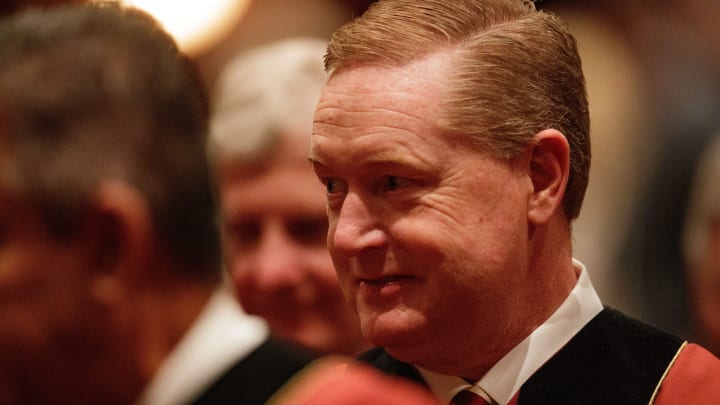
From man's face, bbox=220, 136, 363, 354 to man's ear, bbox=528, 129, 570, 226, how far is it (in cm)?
131

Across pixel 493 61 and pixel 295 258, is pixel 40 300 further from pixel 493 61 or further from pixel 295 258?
pixel 295 258

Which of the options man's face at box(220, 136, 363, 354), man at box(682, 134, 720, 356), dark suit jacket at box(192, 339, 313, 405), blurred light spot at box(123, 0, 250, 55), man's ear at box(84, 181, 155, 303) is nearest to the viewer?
man's ear at box(84, 181, 155, 303)

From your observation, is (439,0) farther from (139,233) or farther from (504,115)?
(139,233)

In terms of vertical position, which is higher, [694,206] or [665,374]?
[665,374]

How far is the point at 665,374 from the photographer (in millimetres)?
2373

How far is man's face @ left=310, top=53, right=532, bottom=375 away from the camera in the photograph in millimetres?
2301

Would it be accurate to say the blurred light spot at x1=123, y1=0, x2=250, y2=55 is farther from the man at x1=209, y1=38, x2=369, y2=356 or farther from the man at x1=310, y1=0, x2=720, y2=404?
the man at x1=310, y1=0, x2=720, y2=404

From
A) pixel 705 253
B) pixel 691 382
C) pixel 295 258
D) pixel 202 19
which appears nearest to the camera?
pixel 691 382

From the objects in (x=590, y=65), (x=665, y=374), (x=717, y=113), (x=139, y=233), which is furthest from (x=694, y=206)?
(x=139, y=233)

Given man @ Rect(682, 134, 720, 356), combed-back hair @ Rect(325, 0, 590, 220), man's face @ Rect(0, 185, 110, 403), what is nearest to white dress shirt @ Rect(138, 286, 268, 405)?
man's face @ Rect(0, 185, 110, 403)

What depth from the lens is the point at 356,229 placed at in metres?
2.33

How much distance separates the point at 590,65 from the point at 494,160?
339 cm

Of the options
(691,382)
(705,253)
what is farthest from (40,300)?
(705,253)

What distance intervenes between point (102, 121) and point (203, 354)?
457 millimetres
